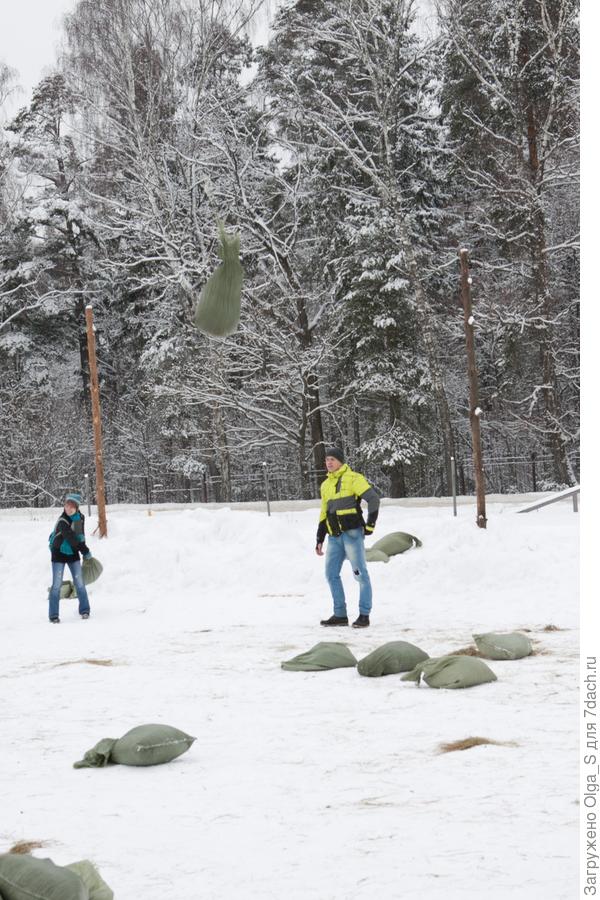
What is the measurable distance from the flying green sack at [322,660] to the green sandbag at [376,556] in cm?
524

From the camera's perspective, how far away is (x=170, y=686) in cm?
722

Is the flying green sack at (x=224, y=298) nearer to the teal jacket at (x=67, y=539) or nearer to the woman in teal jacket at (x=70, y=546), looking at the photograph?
the woman in teal jacket at (x=70, y=546)

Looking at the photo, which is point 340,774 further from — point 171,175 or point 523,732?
point 171,175

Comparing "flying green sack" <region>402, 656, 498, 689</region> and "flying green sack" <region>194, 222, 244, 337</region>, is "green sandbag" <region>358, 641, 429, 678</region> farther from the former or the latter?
"flying green sack" <region>194, 222, 244, 337</region>

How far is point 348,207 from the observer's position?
91.3ft

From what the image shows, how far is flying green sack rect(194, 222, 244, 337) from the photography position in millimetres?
2982

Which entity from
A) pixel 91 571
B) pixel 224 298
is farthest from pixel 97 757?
pixel 91 571

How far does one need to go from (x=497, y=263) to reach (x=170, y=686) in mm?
23416

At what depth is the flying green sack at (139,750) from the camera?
17.0 feet

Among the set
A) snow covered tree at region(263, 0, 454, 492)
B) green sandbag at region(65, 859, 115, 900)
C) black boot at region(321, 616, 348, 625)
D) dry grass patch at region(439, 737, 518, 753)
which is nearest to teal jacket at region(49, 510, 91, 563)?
black boot at region(321, 616, 348, 625)

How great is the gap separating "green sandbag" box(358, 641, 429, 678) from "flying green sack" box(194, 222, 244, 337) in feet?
14.9

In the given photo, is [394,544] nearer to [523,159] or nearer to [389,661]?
[389,661]

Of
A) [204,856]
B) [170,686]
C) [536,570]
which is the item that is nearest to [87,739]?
[170,686]

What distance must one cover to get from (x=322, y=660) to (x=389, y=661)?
0.61 metres
